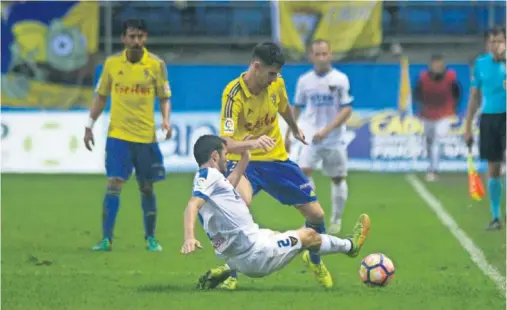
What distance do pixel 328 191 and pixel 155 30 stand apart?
6980mm

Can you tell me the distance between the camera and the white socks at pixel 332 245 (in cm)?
973

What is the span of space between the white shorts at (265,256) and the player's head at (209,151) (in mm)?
653

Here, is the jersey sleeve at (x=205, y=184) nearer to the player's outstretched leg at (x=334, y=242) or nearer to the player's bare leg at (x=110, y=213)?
the player's outstretched leg at (x=334, y=242)

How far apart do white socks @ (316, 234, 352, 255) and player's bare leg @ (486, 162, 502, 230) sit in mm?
4693

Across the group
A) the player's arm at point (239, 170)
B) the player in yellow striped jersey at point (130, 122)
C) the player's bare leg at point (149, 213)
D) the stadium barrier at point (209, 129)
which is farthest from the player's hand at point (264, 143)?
the stadium barrier at point (209, 129)

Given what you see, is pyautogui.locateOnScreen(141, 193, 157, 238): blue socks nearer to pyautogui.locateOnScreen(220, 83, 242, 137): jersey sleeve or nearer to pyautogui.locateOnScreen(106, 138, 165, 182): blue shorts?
pyautogui.locateOnScreen(106, 138, 165, 182): blue shorts

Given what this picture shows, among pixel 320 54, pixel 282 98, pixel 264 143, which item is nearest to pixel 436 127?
pixel 320 54

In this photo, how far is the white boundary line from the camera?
10.8 metres

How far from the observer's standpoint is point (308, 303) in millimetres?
9133

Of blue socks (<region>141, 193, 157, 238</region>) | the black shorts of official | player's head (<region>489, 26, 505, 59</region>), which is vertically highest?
player's head (<region>489, 26, 505, 59</region>)

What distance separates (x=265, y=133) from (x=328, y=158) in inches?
172

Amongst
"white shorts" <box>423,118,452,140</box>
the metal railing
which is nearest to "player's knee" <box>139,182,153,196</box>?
"white shorts" <box>423,118,452,140</box>

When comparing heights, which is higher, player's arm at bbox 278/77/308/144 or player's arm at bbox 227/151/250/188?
player's arm at bbox 278/77/308/144

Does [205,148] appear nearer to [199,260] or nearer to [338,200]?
[199,260]
